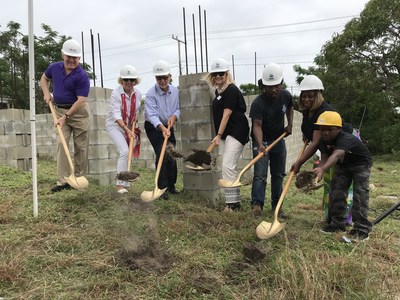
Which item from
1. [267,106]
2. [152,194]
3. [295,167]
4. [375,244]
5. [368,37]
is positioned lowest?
[375,244]

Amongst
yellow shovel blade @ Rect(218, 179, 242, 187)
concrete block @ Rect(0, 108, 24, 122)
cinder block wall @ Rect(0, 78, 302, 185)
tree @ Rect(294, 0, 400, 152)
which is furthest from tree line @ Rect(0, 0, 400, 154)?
yellow shovel blade @ Rect(218, 179, 242, 187)

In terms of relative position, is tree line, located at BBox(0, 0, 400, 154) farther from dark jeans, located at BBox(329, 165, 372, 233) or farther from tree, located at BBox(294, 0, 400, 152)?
dark jeans, located at BBox(329, 165, 372, 233)

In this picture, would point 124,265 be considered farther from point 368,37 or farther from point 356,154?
point 368,37

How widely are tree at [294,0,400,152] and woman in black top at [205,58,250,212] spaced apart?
38.1 feet

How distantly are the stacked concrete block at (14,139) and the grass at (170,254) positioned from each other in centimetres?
372

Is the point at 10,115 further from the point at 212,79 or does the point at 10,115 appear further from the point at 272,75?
the point at 272,75

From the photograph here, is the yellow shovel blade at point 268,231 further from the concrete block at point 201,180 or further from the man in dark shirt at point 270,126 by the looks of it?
the concrete block at point 201,180

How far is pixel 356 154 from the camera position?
3.47 meters

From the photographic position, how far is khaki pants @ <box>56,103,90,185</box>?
466 centimetres

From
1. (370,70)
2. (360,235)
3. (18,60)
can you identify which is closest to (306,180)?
(360,235)

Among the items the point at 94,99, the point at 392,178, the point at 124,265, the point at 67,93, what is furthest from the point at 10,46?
the point at 124,265

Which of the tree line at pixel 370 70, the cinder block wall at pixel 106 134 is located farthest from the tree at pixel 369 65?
the cinder block wall at pixel 106 134

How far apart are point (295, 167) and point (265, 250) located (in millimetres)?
1051

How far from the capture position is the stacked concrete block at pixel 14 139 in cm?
780
